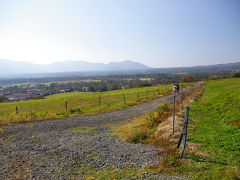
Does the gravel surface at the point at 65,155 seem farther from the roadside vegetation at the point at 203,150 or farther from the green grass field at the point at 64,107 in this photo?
the green grass field at the point at 64,107

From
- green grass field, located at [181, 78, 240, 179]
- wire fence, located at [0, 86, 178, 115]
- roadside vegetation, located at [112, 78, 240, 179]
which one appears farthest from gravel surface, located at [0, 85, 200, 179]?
wire fence, located at [0, 86, 178, 115]

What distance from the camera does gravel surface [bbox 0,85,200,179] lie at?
645cm

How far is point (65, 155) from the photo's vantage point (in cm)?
786

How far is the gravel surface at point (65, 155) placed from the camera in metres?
6.45

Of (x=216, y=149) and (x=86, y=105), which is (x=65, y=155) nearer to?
(x=216, y=149)

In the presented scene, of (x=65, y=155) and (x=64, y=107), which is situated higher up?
(x=65, y=155)

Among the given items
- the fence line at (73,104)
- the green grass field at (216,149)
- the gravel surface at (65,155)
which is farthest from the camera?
the fence line at (73,104)

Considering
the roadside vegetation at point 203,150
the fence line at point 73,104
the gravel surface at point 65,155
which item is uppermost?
the roadside vegetation at point 203,150

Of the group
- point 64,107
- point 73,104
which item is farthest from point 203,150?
point 73,104

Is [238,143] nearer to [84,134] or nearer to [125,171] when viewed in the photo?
[125,171]

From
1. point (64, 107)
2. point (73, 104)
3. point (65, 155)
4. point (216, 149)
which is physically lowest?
point (73, 104)

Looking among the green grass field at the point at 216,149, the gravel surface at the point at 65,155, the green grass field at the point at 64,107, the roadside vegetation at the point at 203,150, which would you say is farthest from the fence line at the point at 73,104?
the green grass field at the point at 216,149

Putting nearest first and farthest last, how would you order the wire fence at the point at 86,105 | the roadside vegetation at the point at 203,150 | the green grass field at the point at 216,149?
the green grass field at the point at 216,149, the roadside vegetation at the point at 203,150, the wire fence at the point at 86,105

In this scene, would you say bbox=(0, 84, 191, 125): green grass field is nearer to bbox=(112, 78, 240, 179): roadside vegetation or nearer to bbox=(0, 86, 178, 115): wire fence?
bbox=(0, 86, 178, 115): wire fence
